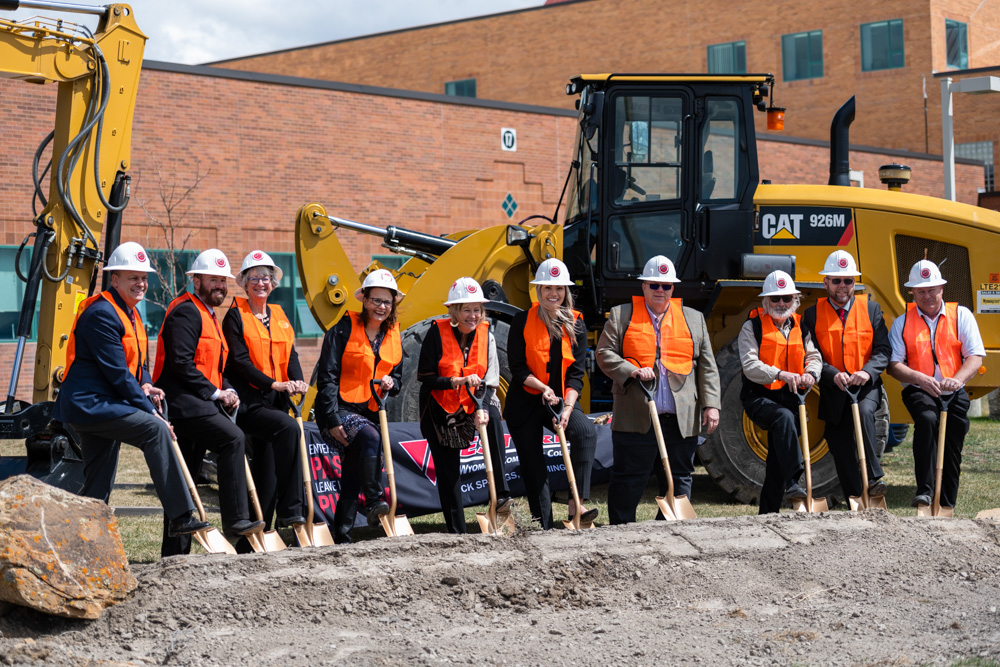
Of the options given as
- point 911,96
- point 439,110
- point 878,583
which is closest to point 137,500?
point 878,583

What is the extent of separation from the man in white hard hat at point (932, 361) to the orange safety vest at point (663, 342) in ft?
5.33

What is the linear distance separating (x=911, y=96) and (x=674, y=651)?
3224 cm

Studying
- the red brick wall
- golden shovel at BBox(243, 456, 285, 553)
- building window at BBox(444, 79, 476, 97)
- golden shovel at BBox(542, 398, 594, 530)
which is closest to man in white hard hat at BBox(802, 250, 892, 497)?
golden shovel at BBox(542, 398, 594, 530)

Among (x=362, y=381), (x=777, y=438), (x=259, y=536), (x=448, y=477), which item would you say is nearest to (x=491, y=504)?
(x=448, y=477)

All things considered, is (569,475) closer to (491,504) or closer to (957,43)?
(491,504)

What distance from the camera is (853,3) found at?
114ft

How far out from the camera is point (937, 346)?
819 centimetres

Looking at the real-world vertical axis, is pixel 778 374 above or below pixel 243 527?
above

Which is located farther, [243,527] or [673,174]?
[673,174]

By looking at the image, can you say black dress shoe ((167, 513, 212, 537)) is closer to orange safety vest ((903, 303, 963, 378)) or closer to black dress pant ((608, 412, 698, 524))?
black dress pant ((608, 412, 698, 524))

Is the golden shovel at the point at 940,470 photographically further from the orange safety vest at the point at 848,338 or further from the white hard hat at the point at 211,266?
the white hard hat at the point at 211,266

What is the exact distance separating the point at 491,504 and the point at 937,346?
3.41 m

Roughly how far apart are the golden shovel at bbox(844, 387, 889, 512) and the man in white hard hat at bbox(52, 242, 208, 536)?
4.40m

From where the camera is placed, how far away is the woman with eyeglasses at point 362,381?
23.8ft
